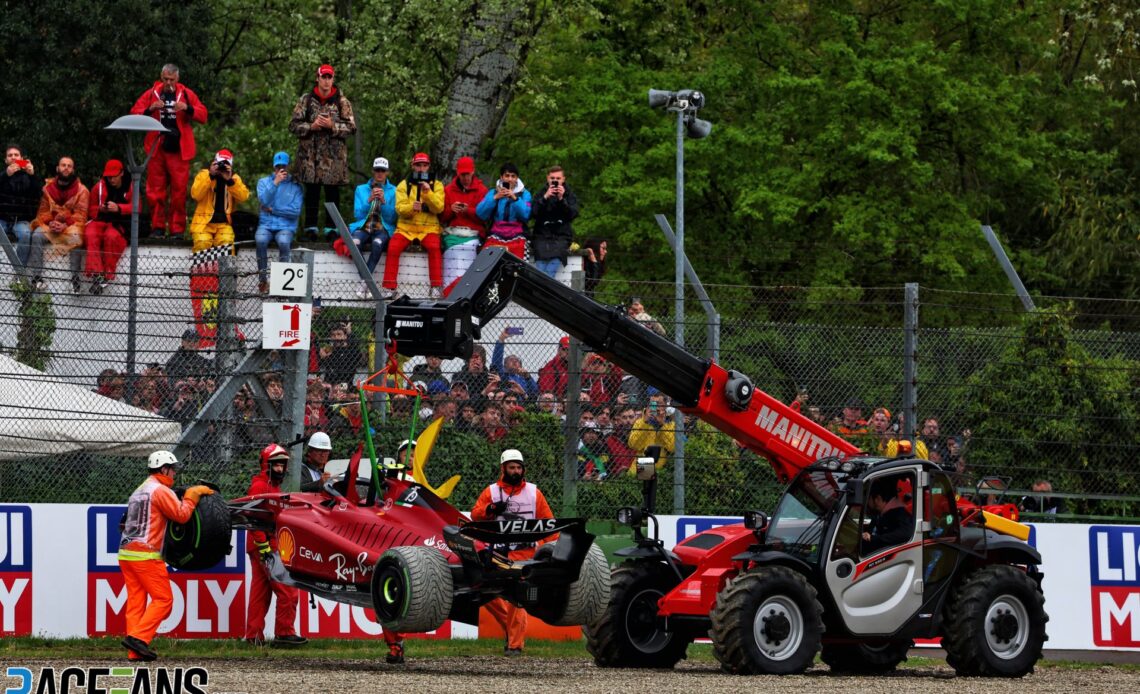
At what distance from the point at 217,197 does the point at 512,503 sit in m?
6.76

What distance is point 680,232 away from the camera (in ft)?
Result: 64.4

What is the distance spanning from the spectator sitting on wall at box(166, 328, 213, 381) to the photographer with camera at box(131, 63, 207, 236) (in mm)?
5464

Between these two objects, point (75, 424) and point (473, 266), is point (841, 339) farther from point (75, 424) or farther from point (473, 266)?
point (75, 424)

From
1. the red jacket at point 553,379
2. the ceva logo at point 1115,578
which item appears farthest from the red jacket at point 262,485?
the ceva logo at point 1115,578

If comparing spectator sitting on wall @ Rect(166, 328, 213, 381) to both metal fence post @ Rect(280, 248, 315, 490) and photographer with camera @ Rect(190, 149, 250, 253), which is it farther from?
photographer with camera @ Rect(190, 149, 250, 253)

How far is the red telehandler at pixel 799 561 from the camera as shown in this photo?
14.2m

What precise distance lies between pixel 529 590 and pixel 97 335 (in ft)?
16.0

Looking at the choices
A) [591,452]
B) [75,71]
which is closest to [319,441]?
[591,452]

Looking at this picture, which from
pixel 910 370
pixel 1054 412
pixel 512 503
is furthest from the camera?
pixel 1054 412

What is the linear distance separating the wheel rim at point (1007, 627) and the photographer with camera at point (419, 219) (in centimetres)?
734

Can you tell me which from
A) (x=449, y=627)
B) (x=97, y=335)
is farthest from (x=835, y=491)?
(x=97, y=335)

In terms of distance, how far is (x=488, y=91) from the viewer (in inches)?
1108

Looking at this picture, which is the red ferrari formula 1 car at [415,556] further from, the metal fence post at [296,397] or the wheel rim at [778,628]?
the wheel rim at [778,628]

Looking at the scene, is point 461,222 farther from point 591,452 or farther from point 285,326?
point 285,326
